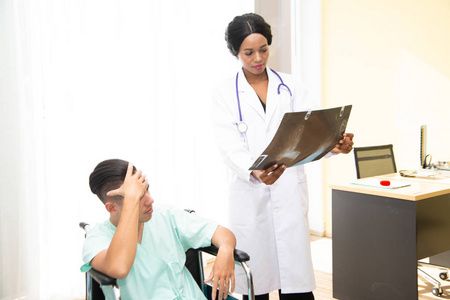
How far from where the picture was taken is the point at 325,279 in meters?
3.06

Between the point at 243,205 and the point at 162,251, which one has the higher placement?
the point at 243,205

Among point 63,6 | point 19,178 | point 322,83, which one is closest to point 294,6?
point 322,83

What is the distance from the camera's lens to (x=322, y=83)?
405 centimetres

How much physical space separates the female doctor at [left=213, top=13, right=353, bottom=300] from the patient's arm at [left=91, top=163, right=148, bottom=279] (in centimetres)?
47

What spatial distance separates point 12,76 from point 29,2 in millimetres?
398

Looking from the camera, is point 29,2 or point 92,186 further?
point 29,2

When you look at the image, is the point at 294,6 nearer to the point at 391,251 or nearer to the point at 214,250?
the point at 391,251

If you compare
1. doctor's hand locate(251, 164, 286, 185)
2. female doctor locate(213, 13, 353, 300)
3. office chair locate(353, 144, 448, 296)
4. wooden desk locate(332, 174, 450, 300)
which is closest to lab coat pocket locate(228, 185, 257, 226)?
female doctor locate(213, 13, 353, 300)

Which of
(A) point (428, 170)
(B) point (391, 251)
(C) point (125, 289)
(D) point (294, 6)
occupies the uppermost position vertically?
(D) point (294, 6)

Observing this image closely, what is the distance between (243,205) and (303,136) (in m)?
0.44

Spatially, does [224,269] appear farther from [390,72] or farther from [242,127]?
[390,72]

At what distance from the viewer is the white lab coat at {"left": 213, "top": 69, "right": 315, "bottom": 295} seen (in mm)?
1716

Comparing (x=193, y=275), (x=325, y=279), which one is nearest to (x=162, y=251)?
(x=193, y=275)

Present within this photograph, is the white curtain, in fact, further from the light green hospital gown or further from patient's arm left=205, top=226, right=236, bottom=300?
patient's arm left=205, top=226, right=236, bottom=300
